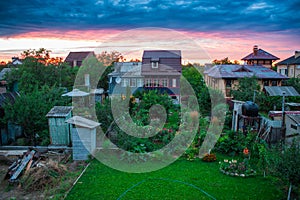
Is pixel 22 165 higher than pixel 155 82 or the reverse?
the reverse

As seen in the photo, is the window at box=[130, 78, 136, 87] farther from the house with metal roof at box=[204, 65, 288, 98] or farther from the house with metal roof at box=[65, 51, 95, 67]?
the house with metal roof at box=[65, 51, 95, 67]

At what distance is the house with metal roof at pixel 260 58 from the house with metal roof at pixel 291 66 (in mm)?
2057

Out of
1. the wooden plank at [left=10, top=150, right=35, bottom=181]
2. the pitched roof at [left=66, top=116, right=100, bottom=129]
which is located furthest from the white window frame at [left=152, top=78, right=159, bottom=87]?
the wooden plank at [left=10, top=150, right=35, bottom=181]

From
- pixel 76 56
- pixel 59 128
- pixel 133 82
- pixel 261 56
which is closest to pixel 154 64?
pixel 133 82

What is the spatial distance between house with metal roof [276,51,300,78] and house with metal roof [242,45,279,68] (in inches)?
81.0

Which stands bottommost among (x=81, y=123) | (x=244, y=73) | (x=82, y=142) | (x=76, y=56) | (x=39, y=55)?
(x=82, y=142)

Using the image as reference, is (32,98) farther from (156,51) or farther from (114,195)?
(156,51)

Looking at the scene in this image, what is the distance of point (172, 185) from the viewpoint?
7.38 meters

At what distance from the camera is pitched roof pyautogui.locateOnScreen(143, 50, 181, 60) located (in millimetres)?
25688

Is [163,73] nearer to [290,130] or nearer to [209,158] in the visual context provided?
[290,130]

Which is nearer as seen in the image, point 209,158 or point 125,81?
point 209,158

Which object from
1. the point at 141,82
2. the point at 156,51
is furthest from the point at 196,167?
Answer: the point at 156,51

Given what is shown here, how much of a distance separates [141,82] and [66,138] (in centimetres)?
1411

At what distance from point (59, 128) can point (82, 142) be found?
1.70m
